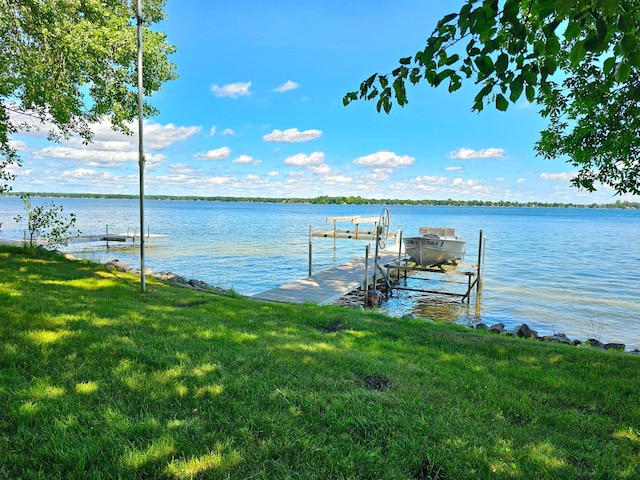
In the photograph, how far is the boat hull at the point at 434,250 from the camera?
17484mm

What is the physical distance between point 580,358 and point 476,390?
8.03 ft

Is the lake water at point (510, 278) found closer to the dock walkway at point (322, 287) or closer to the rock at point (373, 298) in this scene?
the rock at point (373, 298)

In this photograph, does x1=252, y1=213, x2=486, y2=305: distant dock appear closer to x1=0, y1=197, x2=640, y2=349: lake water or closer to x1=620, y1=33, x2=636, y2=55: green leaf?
x1=0, y1=197, x2=640, y2=349: lake water

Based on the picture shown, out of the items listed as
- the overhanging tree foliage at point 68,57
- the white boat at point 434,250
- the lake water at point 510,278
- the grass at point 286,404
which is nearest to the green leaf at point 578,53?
the grass at point 286,404

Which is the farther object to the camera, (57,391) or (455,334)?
(455,334)

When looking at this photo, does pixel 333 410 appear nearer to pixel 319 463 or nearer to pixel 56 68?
pixel 319 463

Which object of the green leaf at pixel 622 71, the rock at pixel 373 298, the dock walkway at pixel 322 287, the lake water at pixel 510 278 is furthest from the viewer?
the rock at pixel 373 298

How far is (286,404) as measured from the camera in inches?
123

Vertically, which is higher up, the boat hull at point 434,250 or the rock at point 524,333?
the boat hull at point 434,250

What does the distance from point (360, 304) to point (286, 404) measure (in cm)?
1215

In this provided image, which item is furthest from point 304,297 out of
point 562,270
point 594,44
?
point 562,270

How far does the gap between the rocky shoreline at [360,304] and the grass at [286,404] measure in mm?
4533

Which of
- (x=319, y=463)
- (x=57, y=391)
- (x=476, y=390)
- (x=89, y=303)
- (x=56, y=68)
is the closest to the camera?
(x=319, y=463)

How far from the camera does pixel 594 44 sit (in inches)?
61.4
